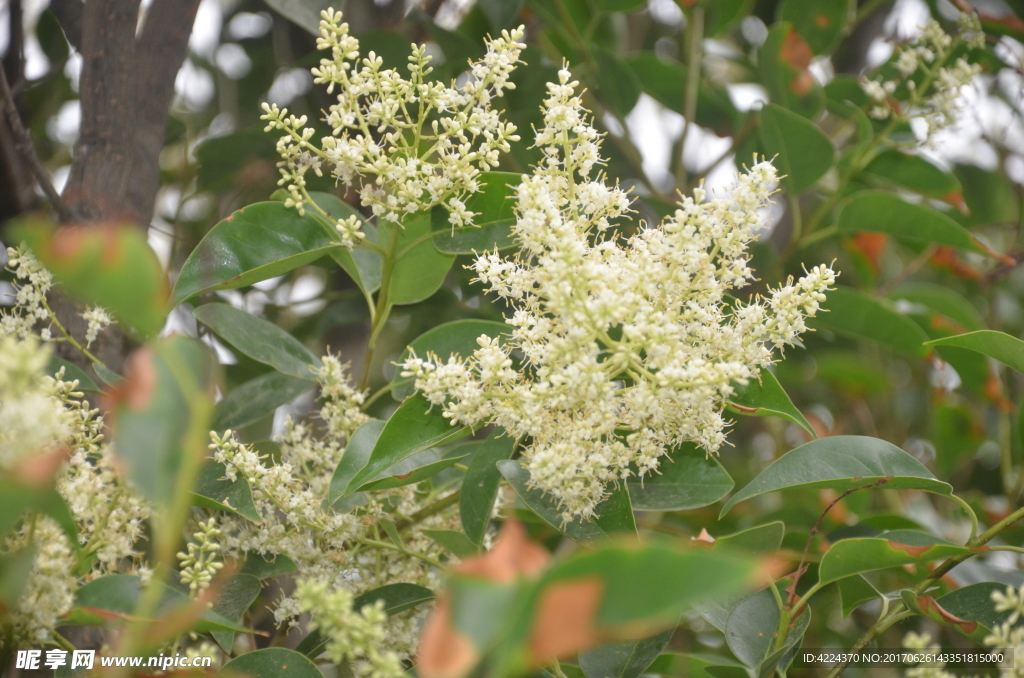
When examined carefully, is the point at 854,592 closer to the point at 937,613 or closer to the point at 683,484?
the point at 937,613

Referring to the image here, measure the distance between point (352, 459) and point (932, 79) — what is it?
134 cm

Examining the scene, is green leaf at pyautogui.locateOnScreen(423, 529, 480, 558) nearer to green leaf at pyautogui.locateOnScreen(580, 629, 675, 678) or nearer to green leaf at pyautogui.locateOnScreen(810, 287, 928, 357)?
green leaf at pyautogui.locateOnScreen(580, 629, 675, 678)

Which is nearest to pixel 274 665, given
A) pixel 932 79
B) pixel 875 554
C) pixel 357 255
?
pixel 357 255

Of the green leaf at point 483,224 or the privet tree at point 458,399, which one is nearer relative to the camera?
the privet tree at point 458,399

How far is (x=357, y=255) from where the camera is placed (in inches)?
47.0

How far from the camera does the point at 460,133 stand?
941 mm

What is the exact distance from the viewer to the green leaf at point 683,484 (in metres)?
1.03

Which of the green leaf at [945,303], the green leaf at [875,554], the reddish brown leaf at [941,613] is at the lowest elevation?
the green leaf at [945,303]

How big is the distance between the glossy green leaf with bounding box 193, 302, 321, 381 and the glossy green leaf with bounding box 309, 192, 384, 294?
0.15 metres

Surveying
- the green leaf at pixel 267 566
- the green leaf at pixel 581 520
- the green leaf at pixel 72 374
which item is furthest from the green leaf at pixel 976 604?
the green leaf at pixel 72 374

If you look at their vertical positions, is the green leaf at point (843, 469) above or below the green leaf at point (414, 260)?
below

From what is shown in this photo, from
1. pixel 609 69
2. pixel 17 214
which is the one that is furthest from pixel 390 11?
pixel 17 214

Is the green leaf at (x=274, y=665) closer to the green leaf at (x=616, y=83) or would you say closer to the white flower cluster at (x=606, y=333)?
the white flower cluster at (x=606, y=333)

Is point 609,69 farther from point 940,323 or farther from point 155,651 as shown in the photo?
point 155,651
